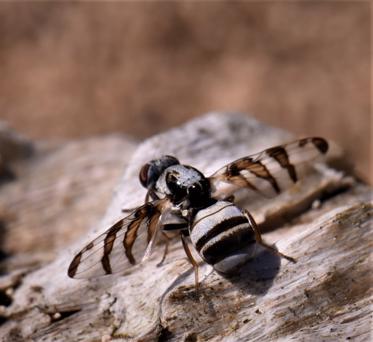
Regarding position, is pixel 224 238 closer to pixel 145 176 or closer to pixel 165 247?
pixel 165 247

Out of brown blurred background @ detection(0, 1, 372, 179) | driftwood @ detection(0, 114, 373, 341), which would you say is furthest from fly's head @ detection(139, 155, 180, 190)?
brown blurred background @ detection(0, 1, 372, 179)

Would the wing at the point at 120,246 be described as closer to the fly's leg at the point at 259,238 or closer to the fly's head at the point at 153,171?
the fly's head at the point at 153,171

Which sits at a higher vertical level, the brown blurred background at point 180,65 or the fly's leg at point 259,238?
the brown blurred background at point 180,65

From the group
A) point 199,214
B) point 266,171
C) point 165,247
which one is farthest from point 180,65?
point 199,214

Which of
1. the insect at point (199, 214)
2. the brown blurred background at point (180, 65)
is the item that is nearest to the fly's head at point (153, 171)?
the insect at point (199, 214)

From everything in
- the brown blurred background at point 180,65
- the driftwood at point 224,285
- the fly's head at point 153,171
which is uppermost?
the brown blurred background at point 180,65

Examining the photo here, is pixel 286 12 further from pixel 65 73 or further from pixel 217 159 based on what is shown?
pixel 217 159
